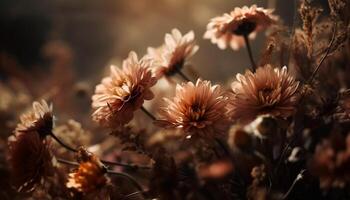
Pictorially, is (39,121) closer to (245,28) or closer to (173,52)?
(173,52)

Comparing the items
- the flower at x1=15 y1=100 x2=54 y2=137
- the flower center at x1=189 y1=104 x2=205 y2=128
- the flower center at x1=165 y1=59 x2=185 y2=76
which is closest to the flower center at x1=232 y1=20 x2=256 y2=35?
the flower center at x1=165 y1=59 x2=185 y2=76

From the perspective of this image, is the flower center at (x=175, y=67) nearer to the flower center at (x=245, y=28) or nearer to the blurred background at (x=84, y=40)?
the flower center at (x=245, y=28)

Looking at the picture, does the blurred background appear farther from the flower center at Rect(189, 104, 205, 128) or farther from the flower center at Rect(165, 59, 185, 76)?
the flower center at Rect(189, 104, 205, 128)

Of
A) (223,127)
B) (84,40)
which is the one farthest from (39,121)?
(84,40)

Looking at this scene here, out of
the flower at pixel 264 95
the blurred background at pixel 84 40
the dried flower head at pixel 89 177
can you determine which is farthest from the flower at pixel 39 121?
the blurred background at pixel 84 40

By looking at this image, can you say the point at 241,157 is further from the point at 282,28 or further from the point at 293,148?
the point at 282,28

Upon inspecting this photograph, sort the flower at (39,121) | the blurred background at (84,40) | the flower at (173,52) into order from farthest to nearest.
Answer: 1. the blurred background at (84,40)
2. the flower at (173,52)
3. the flower at (39,121)
